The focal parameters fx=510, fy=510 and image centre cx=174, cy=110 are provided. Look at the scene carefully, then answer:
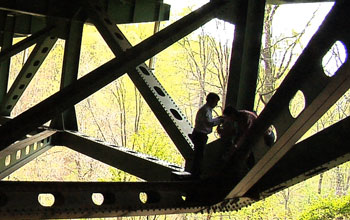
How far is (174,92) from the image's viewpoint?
993 inches

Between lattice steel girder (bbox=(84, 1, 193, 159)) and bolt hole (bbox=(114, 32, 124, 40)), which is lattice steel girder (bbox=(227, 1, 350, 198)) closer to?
lattice steel girder (bbox=(84, 1, 193, 159))

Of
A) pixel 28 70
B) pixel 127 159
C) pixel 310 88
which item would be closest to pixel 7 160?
pixel 127 159

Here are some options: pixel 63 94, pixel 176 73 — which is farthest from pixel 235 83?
pixel 176 73

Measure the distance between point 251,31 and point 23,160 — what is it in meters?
2.32

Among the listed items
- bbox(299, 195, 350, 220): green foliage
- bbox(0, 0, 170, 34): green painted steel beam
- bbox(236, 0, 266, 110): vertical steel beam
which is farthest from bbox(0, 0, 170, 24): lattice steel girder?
bbox(299, 195, 350, 220): green foliage

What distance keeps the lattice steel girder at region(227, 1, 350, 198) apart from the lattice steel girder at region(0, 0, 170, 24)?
10.7 feet

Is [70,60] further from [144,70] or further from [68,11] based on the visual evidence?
[144,70]

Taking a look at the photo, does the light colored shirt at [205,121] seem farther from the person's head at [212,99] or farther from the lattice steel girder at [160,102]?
the lattice steel girder at [160,102]

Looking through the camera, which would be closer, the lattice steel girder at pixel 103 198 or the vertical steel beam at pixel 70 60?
the lattice steel girder at pixel 103 198

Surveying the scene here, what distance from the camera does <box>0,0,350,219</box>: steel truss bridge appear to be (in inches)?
96.7

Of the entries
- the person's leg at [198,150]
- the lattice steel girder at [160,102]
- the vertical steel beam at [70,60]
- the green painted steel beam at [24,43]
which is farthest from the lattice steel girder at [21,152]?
the person's leg at [198,150]

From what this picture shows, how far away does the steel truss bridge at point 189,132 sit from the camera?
246 cm

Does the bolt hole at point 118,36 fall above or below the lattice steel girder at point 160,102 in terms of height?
above

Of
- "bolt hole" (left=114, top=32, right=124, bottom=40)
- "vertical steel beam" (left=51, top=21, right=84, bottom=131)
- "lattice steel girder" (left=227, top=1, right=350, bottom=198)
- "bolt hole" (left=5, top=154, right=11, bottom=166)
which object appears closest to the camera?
"lattice steel girder" (left=227, top=1, right=350, bottom=198)
